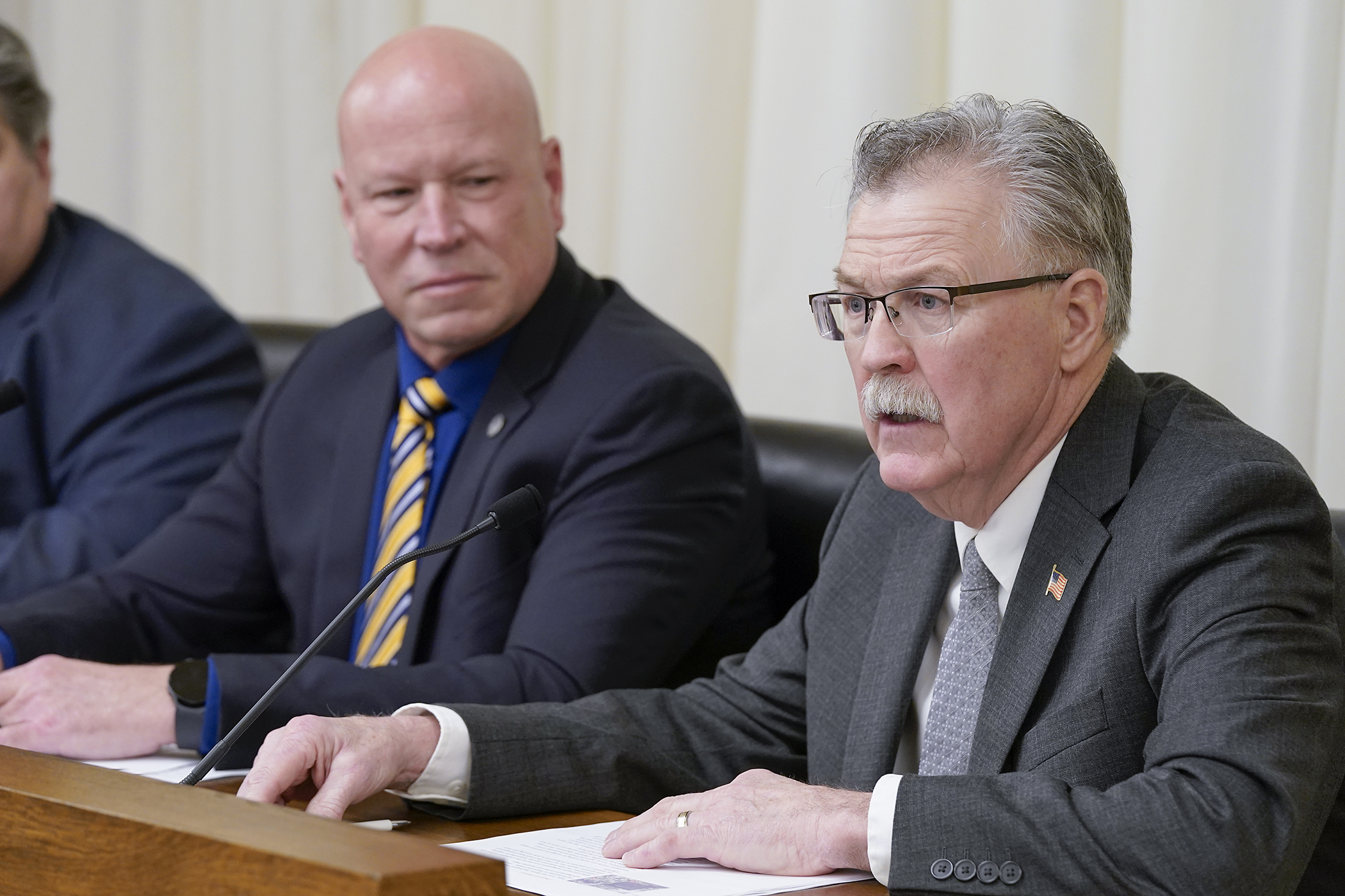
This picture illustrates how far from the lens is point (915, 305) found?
148 centimetres

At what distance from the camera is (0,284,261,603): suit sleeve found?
8.82ft

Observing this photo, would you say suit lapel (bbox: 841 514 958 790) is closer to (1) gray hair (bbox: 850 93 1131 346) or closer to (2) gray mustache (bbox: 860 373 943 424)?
(2) gray mustache (bbox: 860 373 943 424)

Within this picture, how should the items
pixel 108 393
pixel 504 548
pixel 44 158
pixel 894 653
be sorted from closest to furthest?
1. pixel 894 653
2. pixel 504 548
3. pixel 108 393
4. pixel 44 158

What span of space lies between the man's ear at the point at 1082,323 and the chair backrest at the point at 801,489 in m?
0.71

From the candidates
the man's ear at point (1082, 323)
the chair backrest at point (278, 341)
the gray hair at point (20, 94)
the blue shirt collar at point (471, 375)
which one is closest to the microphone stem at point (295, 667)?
the man's ear at point (1082, 323)

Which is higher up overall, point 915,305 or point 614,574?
point 915,305

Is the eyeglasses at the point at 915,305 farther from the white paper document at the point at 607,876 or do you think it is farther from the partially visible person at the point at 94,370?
the partially visible person at the point at 94,370

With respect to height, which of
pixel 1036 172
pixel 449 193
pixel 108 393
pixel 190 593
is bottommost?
pixel 190 593

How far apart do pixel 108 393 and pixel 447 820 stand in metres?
1.60

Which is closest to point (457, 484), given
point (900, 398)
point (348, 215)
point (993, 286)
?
point (348, 215)

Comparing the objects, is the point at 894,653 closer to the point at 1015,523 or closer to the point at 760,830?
the point at 1015,523

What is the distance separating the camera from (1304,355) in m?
2.20

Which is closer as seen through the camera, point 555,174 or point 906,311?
point 906,311

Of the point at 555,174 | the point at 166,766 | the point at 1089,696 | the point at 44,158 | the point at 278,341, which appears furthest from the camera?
the point at 278,341
